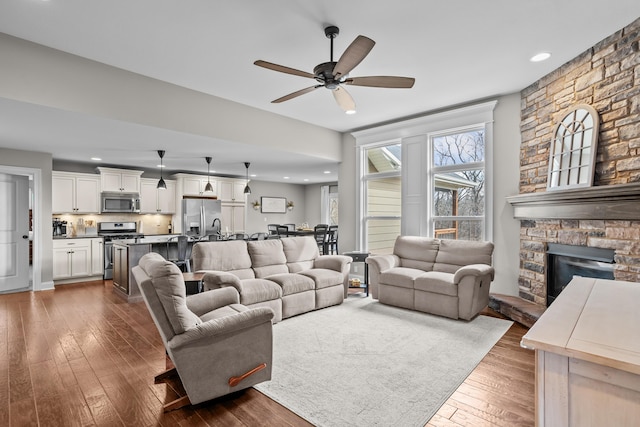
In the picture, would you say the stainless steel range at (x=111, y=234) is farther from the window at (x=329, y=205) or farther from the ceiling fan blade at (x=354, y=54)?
the ceiling fan blade at (x=354, y=54)

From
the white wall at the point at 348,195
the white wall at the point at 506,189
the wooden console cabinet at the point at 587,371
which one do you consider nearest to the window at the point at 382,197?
the white wall at the point at 348,195

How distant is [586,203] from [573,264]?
74 centimetres

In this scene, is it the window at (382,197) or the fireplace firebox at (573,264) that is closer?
the fireplace firebox at (573,264)

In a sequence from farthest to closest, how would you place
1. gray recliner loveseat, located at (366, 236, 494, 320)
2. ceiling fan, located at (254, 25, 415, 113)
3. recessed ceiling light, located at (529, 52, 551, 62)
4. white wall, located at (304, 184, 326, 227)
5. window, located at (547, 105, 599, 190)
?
white wall, located at (304, 184, 326, 227), gray recliner loveseat, located at (366, 236, 494, 320), recessed ceiling light, located at (529, 52, 551, 62), window, located at (547, 105, 599, 190), ceiling fan, located at (254, 25, 415, 113)

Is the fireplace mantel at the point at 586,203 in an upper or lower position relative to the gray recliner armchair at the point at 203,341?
upper

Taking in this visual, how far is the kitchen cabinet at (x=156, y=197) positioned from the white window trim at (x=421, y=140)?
4772 millimetres

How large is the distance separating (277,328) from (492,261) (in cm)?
310

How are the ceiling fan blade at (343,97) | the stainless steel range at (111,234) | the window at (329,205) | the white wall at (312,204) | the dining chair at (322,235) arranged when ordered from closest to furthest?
the ceiling fan blade at (343,97) < the stainless steel range at (111,234) < the dining chair at (322,235) < the window at (329,205) < the white wall at (312,204)

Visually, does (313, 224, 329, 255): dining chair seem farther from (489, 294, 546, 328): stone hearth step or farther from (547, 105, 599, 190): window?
(547, 105, 599, 190): window

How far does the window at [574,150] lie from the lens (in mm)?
3146

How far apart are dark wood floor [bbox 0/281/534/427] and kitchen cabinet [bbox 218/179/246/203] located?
5.37m

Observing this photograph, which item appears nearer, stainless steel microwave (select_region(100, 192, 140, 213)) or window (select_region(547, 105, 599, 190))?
window (select_region(547, 105, 599, 190))

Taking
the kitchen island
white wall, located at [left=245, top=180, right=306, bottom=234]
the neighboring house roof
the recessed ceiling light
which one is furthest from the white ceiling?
white wall, located at [left=245, top=180, right=306, bottom=234]

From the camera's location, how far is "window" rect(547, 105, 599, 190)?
3.15 metres
